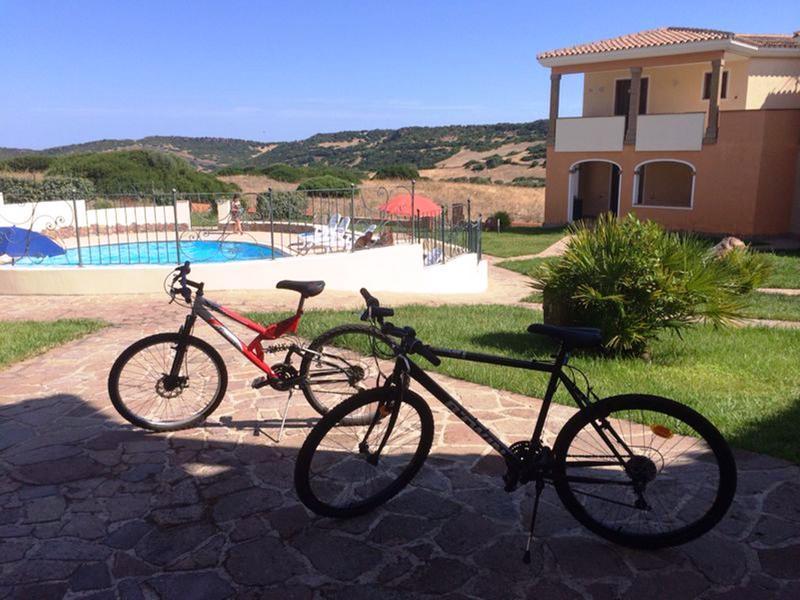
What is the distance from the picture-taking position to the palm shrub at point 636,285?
631 centimetres

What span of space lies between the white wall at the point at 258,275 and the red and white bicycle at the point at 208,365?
6.05m

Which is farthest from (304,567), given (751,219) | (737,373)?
(751,219)

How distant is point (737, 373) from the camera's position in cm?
629

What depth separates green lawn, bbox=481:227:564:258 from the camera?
22891 mm

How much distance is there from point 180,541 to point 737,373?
505 cm

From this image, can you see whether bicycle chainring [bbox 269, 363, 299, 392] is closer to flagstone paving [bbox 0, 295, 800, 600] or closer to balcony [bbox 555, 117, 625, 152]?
flagstone paving [bbox 0, 295, 800, 600]

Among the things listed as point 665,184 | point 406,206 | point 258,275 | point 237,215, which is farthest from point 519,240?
point 258,275

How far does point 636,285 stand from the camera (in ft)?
20.6

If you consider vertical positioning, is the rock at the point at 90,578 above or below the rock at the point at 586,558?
below

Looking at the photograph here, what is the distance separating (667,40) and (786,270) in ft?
35.9

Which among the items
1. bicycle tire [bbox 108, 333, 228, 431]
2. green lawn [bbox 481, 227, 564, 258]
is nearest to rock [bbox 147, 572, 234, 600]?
bicycle tire [bbox 108, 333, 228, 431]

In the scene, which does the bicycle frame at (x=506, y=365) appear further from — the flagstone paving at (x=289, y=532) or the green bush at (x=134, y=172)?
the green bush at (x=134, y=172)

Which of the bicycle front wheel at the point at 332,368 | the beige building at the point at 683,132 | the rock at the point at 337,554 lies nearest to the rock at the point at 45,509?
the rock at the point at 337,554

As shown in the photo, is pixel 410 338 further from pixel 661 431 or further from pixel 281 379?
pixel 281 379
